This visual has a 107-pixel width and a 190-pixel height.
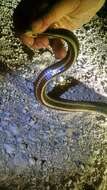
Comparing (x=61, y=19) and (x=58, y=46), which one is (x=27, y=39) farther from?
(x=58, y=46)

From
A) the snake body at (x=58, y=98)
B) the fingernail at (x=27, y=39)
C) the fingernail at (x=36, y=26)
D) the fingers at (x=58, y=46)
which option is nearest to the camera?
the fingernail at (x=36, y=26)

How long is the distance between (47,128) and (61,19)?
0.76 meters

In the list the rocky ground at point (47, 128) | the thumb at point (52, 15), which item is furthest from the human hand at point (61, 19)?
the rocky ground at point (47, 128)

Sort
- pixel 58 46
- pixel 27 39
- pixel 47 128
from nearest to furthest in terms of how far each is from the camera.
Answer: pixel 27 39
pixel 58 46
pixel 47 128

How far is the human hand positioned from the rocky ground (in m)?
0.40

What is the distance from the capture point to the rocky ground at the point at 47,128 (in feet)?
7.61

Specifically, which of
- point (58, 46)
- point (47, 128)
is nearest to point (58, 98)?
point (47, 128)

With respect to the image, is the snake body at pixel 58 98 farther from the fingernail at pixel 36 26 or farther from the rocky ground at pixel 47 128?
the fingernail at pixel 36 26

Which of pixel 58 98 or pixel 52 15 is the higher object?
pixel 52 15

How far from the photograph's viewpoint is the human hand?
182 centimetres

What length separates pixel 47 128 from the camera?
8.27ft

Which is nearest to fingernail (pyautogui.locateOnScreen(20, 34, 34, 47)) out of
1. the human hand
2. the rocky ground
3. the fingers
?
the human hand

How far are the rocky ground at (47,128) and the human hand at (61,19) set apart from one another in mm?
399

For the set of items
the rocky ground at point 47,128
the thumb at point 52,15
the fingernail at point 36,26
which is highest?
the thumb at point 52,15
